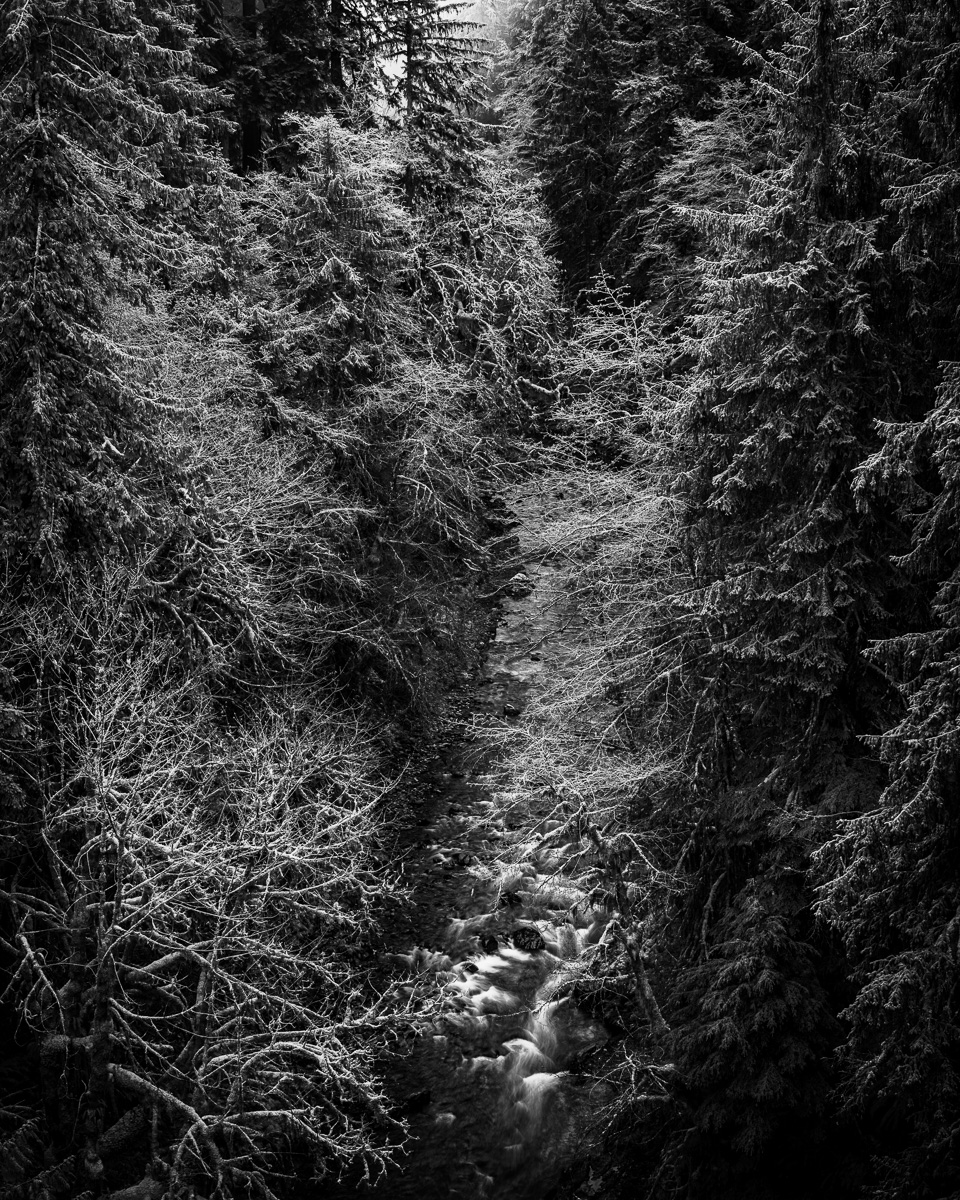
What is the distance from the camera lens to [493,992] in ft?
37.9

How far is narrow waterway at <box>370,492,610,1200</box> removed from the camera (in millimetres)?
9430

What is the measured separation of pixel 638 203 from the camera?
66.8 feet

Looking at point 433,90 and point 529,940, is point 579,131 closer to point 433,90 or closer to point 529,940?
point 433,90

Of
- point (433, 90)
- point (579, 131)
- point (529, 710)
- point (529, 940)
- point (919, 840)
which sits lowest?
point (529, 940)

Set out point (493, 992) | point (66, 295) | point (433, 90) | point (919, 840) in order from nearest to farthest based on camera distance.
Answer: point (919, 840)
point (66, 295)
point (493, 992)
point (433, 90)

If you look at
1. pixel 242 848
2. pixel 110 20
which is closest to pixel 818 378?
pixel 242 848

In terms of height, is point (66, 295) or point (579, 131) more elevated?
point (579, 131)

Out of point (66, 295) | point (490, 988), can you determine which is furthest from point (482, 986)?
point (66, 295)

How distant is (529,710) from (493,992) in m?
4.23

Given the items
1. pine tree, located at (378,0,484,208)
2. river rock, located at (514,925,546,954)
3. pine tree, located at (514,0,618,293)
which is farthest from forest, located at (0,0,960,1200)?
pine tree, located at (514,0,618,293)

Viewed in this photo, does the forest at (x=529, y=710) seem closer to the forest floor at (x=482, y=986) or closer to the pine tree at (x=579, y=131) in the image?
the forest floor at (x=482, y=986)

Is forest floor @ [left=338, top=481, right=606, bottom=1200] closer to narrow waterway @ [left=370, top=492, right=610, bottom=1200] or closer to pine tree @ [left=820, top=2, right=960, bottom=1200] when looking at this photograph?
narrow waterway @ [left=370, top=492, right=610, bottom=1200]

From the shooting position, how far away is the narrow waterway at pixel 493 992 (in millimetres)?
9430

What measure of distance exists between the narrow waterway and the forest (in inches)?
3.0
